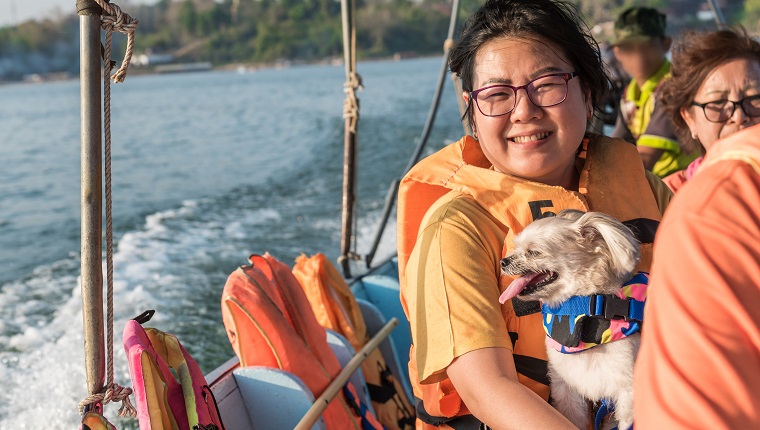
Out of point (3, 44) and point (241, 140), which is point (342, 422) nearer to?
point (241, 140)

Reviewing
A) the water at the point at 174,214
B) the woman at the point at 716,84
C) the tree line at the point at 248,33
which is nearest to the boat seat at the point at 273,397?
the woman at the point at 716,84

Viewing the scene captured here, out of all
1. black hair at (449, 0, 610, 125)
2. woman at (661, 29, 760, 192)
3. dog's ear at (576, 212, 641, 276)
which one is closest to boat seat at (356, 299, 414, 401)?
woman at (661, 29, 760, 192)

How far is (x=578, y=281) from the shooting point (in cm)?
168

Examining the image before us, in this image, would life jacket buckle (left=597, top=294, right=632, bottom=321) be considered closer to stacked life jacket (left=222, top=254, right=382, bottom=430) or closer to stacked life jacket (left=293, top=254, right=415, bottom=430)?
stacked life jacket (left=222, top=254, right=382, bottom=430)

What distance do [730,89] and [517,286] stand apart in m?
1.47

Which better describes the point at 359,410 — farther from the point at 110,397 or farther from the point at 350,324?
the point at 110,397

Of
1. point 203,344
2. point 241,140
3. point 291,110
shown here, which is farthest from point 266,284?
point 291,110

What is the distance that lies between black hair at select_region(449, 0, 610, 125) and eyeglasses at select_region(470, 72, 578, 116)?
0.09 metres

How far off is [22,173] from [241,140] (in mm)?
4522

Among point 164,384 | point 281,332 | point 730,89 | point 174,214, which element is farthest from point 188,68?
point 164,384

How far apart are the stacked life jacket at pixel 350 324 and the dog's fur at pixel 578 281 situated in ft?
4.70

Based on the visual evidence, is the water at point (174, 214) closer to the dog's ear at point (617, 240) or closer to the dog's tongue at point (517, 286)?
the dog's tongue at point (517, 286)

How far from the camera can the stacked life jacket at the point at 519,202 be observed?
1.74 meters

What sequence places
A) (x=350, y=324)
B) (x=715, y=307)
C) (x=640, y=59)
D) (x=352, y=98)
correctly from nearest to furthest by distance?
(x=715, y=307)
(x=350, y=324)
(x=352, y=98)
(x=640, y=59)
